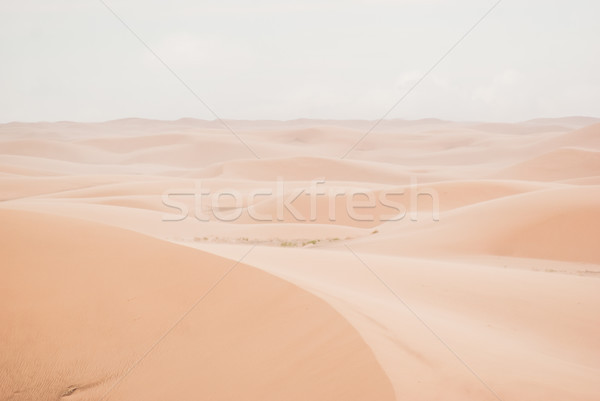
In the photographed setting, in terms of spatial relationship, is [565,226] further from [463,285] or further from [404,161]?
[404,161]

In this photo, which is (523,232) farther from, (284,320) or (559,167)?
(559,167)

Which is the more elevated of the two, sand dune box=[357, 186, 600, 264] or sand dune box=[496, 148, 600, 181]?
sand dune box=[496, 148, 600, 181]

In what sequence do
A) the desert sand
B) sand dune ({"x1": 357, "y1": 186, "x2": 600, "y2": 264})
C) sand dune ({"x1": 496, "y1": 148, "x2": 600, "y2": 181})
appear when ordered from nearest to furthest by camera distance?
the desert sand < sand dune ({"x1": 357, "y1": 186, "x2": 600, "y2": 264}) < sand dune ({"x1": 496, "y1": 148, "x2": 600, "y2": 181})

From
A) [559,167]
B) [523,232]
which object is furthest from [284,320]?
[559,167]

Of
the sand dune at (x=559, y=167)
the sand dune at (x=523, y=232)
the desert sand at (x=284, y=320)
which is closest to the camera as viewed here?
the desert sand at (x=284, y=320)

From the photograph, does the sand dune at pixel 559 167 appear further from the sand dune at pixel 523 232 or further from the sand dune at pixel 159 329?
the sand dune at pixel 159 329

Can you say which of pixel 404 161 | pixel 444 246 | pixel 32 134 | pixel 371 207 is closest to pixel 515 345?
pixel 444 246

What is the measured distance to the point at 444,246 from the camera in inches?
458

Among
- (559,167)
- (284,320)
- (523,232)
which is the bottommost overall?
(523,232)

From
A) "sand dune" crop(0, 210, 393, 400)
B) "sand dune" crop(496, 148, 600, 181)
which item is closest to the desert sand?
"sand dune" crop(0, 210, 393, 400)

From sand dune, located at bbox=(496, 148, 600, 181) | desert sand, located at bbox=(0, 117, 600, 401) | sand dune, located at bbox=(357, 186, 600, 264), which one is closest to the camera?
desert sand, located at bbox=(0, 117, 600, 401)

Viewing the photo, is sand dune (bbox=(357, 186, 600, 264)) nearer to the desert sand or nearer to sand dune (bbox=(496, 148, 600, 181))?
the desert sand

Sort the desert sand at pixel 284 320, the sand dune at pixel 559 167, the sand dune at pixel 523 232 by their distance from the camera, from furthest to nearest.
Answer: the sand dune at pixel 559 167 < the sand dune at pixel 523 232 < the desert sand at pixel 284 320

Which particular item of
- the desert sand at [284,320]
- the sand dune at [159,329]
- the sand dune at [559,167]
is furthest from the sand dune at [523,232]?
the sand dune at [559,167]
